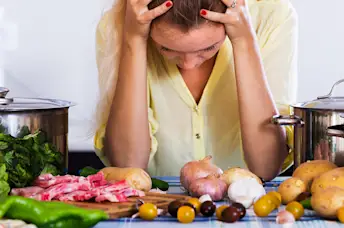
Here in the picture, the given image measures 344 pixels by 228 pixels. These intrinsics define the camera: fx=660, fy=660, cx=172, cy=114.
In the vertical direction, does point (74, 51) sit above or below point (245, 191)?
above

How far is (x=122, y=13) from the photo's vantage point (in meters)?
1.59

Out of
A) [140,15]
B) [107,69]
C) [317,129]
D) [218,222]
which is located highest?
[140,15]

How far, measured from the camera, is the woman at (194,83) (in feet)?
4.42

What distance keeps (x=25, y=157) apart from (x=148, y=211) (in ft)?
0.96

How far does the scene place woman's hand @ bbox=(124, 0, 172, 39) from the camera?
1.32 meters

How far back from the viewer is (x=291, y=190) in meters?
1.15

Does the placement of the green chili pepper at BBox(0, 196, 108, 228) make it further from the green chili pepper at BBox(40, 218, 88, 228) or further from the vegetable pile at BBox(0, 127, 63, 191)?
the vegetable pile at BBox(0, 127, 63, 191)

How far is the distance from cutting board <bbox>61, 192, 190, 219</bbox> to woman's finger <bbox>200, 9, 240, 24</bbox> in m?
0.36

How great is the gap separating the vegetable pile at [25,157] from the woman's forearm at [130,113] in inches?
12.0

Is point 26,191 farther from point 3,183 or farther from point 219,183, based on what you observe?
point 219,183

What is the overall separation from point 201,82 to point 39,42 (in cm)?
155

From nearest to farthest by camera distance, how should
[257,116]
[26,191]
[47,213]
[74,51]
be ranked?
[47,213], [26,191], [257,116], [74,51]

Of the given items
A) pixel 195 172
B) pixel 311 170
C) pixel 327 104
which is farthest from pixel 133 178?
pixel 327 104

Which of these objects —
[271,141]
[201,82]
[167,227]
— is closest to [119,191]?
[167,227]
